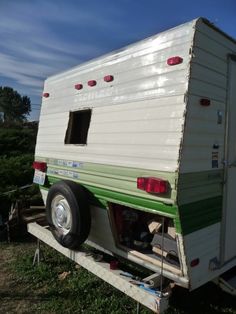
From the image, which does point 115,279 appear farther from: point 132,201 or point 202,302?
point 202,302

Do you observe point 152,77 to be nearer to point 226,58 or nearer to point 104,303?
point 226,58

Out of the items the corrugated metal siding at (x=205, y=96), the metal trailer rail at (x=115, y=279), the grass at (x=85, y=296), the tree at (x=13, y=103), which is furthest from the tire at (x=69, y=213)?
the tree at (x=13, y=103)

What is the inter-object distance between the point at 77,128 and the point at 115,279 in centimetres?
219

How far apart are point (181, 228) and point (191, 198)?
30 cm

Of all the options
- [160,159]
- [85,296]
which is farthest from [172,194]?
[85,296]

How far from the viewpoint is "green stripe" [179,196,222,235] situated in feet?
11.4

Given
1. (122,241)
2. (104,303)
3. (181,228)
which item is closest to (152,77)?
(181,228)

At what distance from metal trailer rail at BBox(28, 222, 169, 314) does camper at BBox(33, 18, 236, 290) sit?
0.65 feet

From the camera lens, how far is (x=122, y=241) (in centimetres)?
450

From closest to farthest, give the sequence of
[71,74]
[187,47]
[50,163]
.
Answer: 1. [187,47]
2. [71,74]
3. [50,163]

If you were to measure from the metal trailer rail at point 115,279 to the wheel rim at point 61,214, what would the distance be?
0.88 ft

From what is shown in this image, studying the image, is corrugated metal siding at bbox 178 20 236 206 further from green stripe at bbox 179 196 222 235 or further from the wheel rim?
the wheel rim

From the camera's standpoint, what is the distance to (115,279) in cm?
397

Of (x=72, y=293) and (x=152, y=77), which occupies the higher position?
(x=152, y=77)
